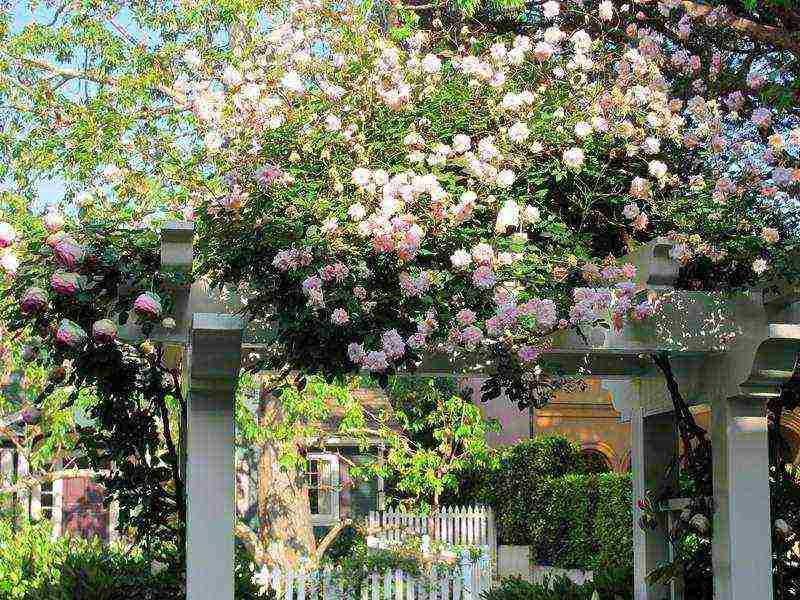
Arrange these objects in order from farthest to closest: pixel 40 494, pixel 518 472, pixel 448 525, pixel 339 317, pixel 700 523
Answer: pixel 40 494
pixel 518 472
pixel 448 525
pixel 700 523
pixel 339 317

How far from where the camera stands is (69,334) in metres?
4.56

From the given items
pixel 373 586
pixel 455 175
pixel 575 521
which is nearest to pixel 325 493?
pixel 575 521

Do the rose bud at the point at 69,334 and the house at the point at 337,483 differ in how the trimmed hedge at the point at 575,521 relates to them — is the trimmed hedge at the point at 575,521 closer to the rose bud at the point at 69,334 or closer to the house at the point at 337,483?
the house at the point at 337,483

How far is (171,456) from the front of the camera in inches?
239

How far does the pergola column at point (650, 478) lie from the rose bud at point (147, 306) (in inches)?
151

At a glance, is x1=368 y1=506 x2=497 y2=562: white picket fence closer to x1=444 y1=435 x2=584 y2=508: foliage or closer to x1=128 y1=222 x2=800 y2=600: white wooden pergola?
x1=444 y1=435 x2=584 y2=508: foliage

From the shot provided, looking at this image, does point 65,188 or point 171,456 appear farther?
point 65,188

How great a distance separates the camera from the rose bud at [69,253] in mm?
4645

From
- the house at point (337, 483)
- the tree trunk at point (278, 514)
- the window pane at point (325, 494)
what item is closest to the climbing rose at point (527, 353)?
the tree trunk at point (278, 514)

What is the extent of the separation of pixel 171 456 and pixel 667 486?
10.3 feet

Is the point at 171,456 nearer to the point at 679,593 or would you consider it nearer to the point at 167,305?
the point at 167,305

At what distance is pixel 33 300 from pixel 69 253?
0.84 ft

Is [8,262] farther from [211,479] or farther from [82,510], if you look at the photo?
[82,510]

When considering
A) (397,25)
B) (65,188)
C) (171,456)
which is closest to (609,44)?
(397,25)
